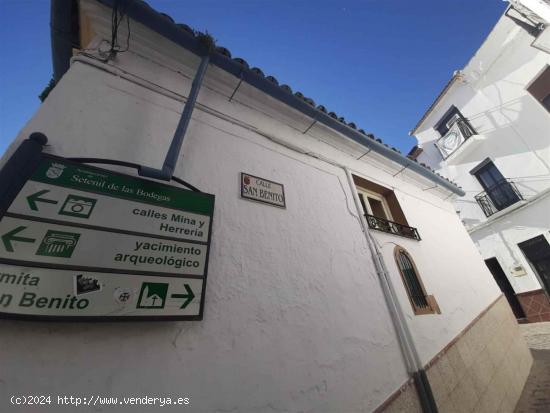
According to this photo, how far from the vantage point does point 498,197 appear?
351 inches

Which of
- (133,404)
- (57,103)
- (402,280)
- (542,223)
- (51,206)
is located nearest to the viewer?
(133,404)

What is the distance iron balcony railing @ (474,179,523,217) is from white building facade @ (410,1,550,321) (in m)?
0.03

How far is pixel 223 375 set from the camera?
1.41 metres

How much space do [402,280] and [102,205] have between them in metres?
3.36

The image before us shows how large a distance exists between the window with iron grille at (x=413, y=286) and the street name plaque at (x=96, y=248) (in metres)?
2.76

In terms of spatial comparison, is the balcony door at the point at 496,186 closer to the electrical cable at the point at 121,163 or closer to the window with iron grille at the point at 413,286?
the window with iron grille at the point at 413,286

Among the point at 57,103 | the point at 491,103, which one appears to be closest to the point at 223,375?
the point at 57,103

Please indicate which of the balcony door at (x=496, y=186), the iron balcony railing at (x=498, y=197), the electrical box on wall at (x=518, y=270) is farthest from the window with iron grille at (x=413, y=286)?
the balcony door at (x=496, y=186)

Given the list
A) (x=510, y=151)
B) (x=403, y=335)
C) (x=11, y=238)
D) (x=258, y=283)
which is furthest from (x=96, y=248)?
(x=510, y=151)

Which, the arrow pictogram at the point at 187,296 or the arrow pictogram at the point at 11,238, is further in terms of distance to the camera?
the arrow pictogram at the point at 187,296

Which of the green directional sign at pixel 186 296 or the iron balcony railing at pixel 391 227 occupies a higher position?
the iron balcony railing at pixel 391 227

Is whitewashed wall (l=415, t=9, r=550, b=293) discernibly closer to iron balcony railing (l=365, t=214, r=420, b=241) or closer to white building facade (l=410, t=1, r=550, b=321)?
white building facade (l=410, t=1, r=550, b=321)

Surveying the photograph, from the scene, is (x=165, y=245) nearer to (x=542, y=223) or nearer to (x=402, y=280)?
(x=402, y=280)

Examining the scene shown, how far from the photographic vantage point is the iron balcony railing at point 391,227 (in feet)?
11.3
